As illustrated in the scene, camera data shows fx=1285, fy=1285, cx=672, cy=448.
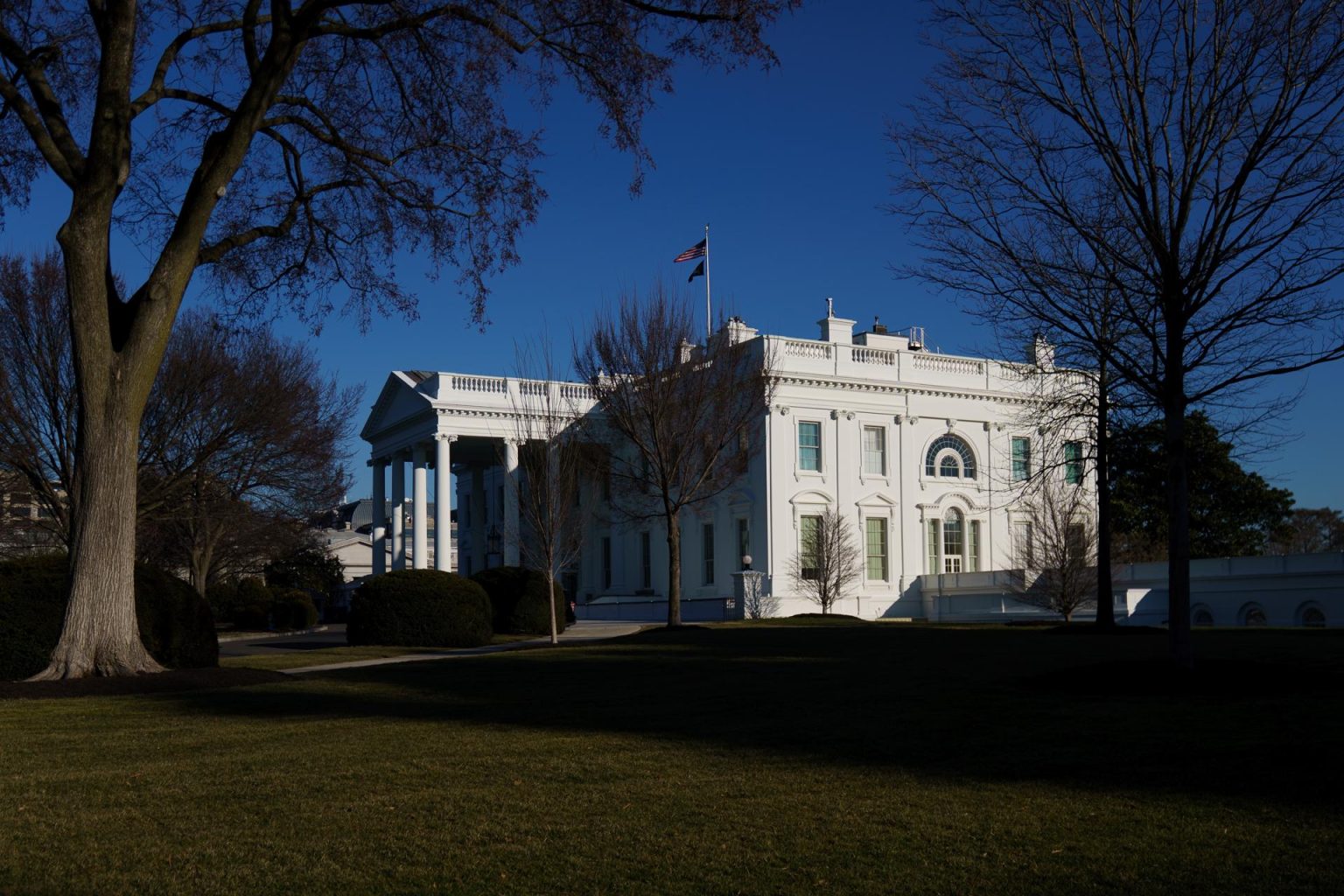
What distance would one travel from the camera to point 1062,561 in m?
37.3

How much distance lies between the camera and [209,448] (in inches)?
1433

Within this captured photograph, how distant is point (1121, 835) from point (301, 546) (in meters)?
49.2

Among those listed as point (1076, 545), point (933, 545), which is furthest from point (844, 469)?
point (1076, 545)

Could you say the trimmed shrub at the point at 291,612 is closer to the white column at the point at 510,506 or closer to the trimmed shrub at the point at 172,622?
the white column at the point at 510,506

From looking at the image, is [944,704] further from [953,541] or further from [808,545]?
[953,541]

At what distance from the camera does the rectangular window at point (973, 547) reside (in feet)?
180

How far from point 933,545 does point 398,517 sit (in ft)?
79.0

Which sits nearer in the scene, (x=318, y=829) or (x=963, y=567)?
(x=318, y=829)

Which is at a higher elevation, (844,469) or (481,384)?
(481,384)

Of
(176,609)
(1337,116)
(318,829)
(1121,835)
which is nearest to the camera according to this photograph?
(1121,835)

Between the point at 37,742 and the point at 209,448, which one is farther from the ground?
the point at 209,448

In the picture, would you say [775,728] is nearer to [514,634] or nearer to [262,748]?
[262,748]

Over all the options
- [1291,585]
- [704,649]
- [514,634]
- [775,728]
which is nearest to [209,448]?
[514,634]

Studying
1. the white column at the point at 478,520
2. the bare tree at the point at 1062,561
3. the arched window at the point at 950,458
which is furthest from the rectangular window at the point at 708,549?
the bare tree at the point at 1062,561
